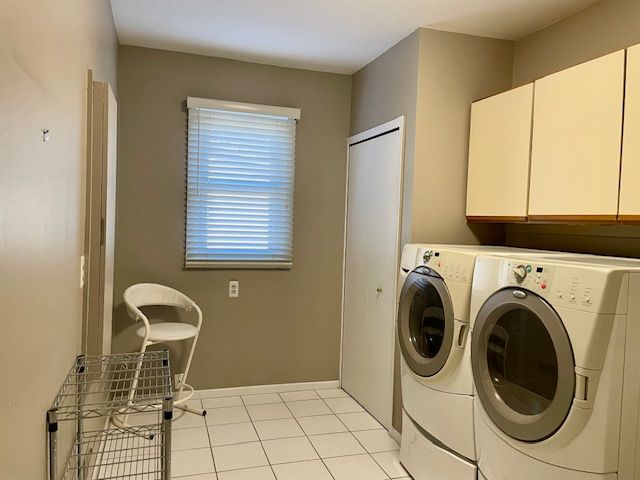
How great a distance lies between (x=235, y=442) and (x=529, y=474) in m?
1.76

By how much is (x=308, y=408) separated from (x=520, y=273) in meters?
2.16

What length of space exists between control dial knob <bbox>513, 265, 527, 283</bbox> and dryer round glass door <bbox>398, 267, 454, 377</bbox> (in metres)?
0.46

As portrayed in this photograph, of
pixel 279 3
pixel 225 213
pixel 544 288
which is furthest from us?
pixel 225 213

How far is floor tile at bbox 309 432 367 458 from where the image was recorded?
284cm

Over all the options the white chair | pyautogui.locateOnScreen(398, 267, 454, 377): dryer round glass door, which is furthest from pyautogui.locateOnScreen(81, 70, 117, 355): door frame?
pyautogui.locateOnScreen(398, 267, 454, 377): dryer round glass door

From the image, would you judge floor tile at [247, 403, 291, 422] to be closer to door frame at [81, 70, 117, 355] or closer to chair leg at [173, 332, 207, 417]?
chair leg at [173, 332, 207, 417]

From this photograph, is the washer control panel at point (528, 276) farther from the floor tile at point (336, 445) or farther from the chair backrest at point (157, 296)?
the chair backrest at point (157, 296)

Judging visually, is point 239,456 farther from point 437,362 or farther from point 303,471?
point 437,362

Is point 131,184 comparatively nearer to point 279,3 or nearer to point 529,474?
point 279,3

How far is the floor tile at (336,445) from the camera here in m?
2.84

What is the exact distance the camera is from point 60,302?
1.59 meters

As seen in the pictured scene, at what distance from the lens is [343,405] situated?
357cm

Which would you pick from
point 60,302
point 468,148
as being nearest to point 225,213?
point 468,148

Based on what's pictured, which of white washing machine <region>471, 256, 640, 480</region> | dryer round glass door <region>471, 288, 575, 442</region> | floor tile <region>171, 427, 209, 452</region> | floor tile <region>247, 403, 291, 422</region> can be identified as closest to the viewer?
white washing machine <region>471, 256, 640, 480</region>
